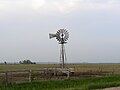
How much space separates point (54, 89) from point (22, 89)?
6.62 feet

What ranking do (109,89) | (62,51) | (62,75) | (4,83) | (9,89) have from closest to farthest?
(109,89) → (9,89) → (4,83) → (62,75) → (62,51)

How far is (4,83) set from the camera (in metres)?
24.4

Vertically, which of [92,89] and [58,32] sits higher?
[58,32]

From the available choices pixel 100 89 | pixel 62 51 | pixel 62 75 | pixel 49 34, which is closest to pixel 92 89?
pixel 100 89

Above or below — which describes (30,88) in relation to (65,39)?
below

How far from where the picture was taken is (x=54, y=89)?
20422 mm

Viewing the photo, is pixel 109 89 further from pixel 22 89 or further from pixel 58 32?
pixel 58 32

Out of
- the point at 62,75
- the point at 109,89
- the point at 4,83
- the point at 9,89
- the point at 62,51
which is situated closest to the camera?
the point at 109,89

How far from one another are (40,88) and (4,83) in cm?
419

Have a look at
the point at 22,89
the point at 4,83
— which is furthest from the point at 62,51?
the point at 22,89

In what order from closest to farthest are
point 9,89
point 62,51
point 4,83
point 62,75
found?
point 9,89 → point 4,83 → point 62,75 → point 62,51

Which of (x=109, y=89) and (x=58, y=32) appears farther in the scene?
(x=58, y=32)

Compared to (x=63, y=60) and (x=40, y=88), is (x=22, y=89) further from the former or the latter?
(x=63, y=60)

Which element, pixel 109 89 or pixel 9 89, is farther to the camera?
pixel 9 89
